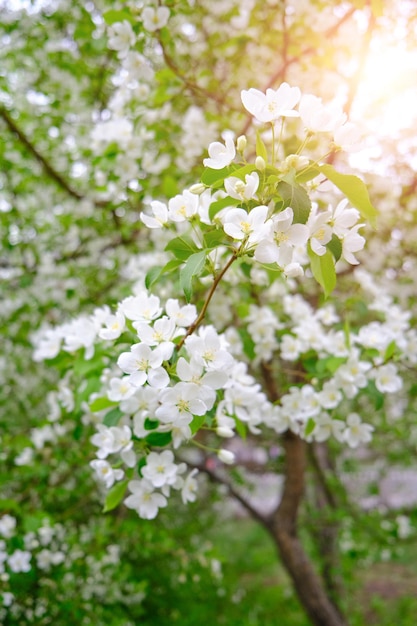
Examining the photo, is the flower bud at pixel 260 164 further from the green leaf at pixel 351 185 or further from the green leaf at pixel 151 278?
the green leaf at pixel 151 278

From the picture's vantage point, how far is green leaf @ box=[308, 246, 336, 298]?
97 cm

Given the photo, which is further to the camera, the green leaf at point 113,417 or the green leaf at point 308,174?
the green leaf at point 113,417

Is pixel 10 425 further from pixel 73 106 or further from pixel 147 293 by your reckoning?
pixel 147 293

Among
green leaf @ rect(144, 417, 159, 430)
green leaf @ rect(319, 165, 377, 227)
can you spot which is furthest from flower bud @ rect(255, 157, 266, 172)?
green leaf @ rect(144, 417, 159, 430)

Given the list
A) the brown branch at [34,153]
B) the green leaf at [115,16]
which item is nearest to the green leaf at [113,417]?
the green leaf at [115,16]

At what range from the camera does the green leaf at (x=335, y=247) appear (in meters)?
0.98

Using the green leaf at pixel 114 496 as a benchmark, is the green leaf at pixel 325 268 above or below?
above

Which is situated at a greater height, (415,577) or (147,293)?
(147,293)

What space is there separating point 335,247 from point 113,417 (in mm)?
709

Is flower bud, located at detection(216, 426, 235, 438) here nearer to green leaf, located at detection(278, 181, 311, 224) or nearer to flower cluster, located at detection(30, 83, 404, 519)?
flower cluster, located at detection(30, 83, 404, 519)

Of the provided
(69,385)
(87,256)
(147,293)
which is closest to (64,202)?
(87,256)

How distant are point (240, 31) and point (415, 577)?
5.65 m

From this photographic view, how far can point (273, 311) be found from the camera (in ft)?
6.99

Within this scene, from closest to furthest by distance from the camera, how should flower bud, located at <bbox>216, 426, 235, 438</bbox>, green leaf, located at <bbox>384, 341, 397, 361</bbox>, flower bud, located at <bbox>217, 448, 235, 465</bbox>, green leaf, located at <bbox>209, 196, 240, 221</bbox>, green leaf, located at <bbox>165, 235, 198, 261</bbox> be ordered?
1. green leaf, located at <bbox>209, 196, 240, 221</bbox>
2. green leaf, located at <bbox>165, 235, 198, 261</bbox>
3. flower bud, located at <bbox>216, 426, 235, 438</bbox>
4. flower bud, located at <bbox>217, 448, 235, 465</bbox>
5. green leaf, located at <bbox>384, 341, 397, 361</bbox>
